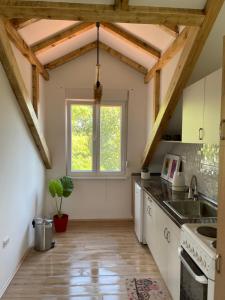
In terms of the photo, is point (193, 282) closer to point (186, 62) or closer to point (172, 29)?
point (186, 62)

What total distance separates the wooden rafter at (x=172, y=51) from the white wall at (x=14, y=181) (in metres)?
1.75

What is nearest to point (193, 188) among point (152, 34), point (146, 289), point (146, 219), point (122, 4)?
point (146, 219)

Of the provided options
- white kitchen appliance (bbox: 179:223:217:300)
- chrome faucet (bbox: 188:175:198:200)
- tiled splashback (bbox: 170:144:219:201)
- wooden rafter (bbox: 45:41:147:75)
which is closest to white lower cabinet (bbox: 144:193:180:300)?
white kitchen appliance (bbox: 179:223:217:300)

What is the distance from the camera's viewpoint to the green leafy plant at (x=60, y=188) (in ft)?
12.7

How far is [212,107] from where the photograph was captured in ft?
6.88

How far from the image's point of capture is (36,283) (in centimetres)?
262

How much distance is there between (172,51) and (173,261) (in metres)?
2.17

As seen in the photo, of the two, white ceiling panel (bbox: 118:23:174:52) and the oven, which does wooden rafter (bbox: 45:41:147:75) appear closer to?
white ceiling panel (bbox: 118:23:174:52)

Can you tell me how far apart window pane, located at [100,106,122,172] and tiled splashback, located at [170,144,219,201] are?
4.31ft

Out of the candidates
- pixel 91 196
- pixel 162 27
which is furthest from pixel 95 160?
pixel 162 27

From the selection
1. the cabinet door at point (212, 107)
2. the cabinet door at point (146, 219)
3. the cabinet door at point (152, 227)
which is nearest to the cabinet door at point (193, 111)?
the cabinet door at point (212, 107)

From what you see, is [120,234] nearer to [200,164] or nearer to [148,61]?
[200,164]

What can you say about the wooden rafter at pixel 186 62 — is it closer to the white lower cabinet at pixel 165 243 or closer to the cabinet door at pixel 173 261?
the white lower cabinet at pixel 165 243

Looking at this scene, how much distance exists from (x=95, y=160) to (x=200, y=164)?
2.06 metres
